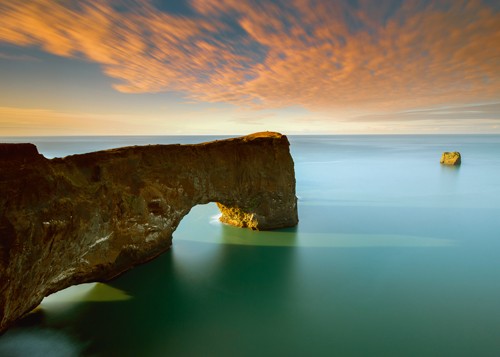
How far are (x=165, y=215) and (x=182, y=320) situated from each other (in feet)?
12.5

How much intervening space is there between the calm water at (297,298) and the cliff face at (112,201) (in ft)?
3.24

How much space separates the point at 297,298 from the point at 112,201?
6.11 m

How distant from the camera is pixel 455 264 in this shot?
9594mm

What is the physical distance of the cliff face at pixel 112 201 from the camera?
4.90 metres

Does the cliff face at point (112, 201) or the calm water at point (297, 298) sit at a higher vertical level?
the cliff face at point (112, 201)

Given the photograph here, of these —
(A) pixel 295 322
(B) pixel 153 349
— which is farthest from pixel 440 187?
(B) pixel 153 349

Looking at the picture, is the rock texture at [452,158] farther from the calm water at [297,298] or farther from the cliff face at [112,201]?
the cliff face at [112,201]

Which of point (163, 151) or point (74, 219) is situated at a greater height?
point (163, 151)

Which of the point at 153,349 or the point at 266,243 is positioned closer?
the point at 153,349

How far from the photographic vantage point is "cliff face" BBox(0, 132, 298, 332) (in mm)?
4902

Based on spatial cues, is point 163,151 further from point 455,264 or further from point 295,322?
point 455,264

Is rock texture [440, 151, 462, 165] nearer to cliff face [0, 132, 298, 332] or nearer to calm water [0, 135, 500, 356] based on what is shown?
calm water [0, 135, 500, 356]

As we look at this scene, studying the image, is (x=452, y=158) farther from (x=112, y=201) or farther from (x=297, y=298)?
(x=112, y=201)

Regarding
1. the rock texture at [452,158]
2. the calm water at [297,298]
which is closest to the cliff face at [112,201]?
the calm water at [297,298]
